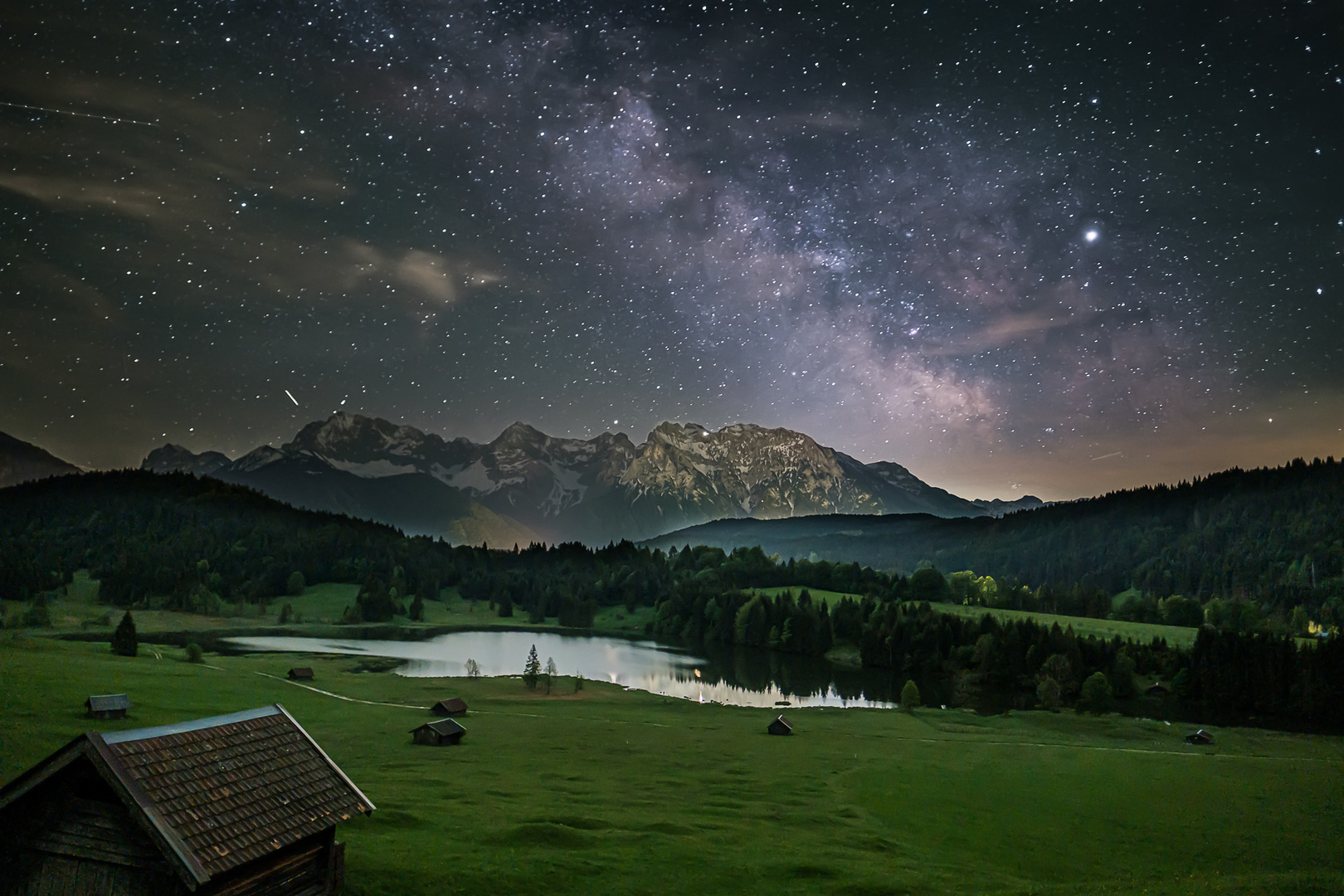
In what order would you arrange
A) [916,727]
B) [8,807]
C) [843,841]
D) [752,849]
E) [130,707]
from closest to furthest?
1. [8,807]
2. [752,849]
3. [843,841]
4. [130,707]
5. [916,727]

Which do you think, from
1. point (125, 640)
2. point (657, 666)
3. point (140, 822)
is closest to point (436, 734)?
point (140, 822)

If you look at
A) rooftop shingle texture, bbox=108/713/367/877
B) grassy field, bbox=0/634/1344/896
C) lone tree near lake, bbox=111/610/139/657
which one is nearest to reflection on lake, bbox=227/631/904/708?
grassy field, bbox=0/634/1344/896

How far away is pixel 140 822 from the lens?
612 inches

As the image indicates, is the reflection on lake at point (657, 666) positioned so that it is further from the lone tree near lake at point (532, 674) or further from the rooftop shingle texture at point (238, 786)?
the rooftop shingle texture at point (238, 786)

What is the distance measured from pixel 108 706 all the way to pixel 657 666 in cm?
10282

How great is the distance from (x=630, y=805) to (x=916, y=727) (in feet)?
172

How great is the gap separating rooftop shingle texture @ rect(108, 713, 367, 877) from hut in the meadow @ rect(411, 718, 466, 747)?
3620cm

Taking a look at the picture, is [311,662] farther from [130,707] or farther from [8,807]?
[8,807]

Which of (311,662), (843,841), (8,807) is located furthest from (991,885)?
(311,662)

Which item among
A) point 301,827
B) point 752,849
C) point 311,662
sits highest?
point 301,827

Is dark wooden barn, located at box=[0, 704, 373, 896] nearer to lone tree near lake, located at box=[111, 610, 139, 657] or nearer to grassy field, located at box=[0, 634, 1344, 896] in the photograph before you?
grassy field, located at box=[0, 634, 1344, 896]

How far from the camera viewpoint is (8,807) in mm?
16328

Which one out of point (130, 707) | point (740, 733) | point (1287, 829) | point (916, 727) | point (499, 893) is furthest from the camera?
Answer: point (916, 727)

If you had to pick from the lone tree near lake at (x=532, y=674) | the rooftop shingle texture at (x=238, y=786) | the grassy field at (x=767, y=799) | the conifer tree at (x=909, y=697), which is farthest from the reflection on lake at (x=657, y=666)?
the rooftop shingle texture at (x=238, y=786)
